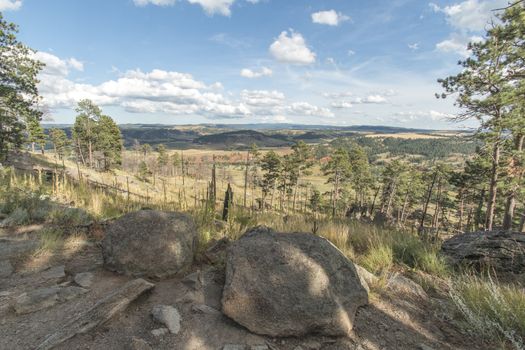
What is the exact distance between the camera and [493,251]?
4520mm

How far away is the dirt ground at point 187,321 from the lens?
233 centimetres

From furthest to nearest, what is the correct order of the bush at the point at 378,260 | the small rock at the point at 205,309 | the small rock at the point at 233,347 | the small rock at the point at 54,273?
the bush at the point at 378,260 → the small rock at the point at 54,273 → the small rock at the point at 205,309 → the small rock at the point at 233,347

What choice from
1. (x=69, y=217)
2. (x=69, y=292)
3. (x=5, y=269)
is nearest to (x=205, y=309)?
(x=69, y=292)

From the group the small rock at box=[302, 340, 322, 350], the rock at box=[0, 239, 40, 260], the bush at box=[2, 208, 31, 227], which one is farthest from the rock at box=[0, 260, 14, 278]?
the small rock at box=[302, 340, 322, 350]

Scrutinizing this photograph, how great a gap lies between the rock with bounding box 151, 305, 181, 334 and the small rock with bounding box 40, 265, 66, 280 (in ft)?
5.29

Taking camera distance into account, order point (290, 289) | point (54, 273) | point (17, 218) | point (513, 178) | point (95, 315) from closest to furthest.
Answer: point (95, 315) < point (290, 289) < point (54, 273) < point (17, 218) < point (513, 178)

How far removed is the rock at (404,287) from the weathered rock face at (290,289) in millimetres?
932

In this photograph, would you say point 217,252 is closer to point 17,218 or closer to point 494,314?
point 494,314

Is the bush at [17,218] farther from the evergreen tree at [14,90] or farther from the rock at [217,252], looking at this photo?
the evergreen tree at [14,90]

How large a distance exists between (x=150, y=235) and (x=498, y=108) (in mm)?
17798

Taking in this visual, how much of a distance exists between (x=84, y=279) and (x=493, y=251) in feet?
20.1

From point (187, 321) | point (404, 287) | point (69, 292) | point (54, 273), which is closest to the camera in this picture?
point (187, 321)

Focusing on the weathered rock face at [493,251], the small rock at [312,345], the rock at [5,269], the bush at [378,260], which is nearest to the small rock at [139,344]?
the small rock at [312,345]

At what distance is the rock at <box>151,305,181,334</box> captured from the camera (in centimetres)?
246
